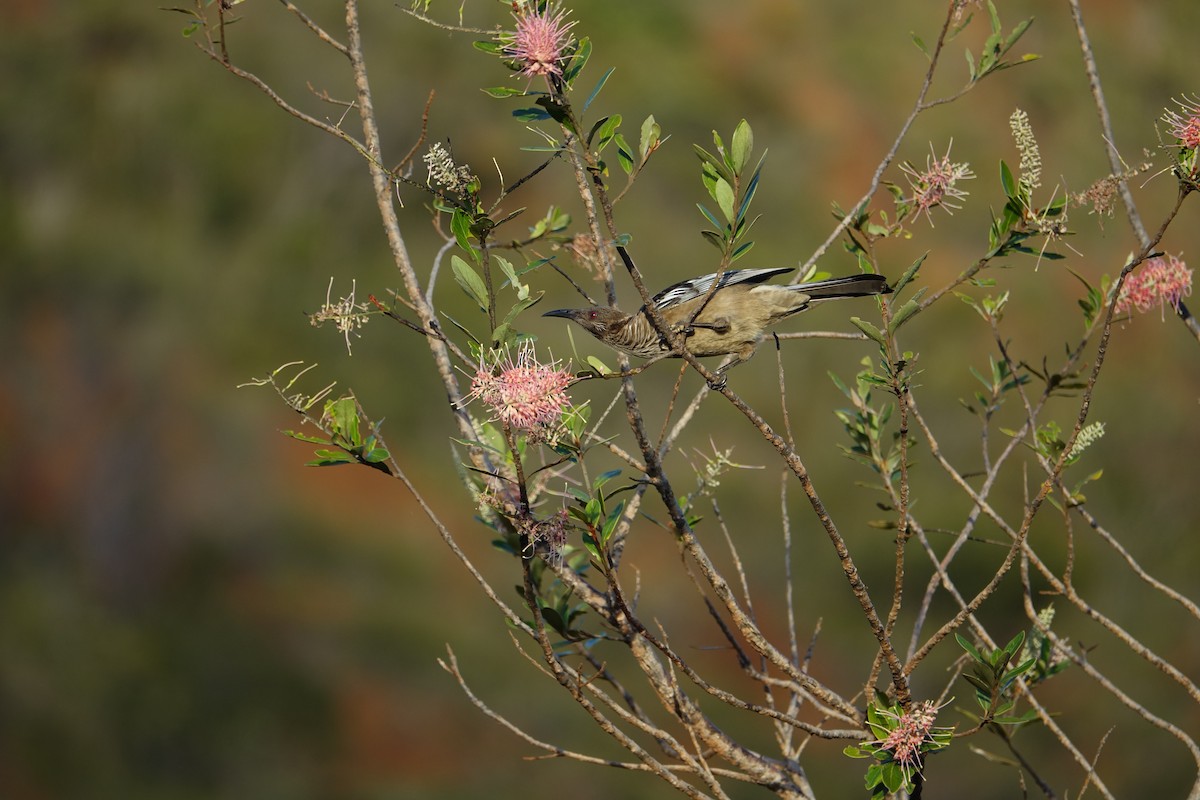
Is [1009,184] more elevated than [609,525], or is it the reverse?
[1009,184]

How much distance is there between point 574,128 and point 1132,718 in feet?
24.4

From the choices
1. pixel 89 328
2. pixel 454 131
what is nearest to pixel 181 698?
pixel 89 328

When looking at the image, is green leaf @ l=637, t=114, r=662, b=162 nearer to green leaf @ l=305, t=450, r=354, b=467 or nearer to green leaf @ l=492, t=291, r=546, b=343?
green leaf @ l=492, t=291, r=546, b=343

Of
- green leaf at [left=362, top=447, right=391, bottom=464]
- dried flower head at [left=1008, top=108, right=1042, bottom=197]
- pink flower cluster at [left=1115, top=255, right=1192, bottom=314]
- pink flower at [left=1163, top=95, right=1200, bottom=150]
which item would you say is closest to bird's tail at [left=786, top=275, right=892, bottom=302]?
pink flower cluster at [left=1115, top=255, right=1192, bottom=314]

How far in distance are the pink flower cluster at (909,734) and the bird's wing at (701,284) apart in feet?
5.29

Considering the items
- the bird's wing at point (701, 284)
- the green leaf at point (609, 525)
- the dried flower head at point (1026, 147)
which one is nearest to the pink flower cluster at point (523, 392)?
the green leaf at point (609, 525)

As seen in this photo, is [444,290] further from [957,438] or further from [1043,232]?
[1043,232]

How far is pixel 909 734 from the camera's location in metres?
1.97

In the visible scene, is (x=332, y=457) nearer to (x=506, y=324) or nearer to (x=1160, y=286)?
(x=506, y=324)

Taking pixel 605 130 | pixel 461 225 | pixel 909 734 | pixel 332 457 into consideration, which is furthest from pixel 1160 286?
pixel 332 457

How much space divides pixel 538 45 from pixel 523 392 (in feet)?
1.97

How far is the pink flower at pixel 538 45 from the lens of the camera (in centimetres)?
184

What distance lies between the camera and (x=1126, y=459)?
911 cm

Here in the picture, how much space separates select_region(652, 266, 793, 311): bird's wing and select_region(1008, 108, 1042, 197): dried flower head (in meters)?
1.20
